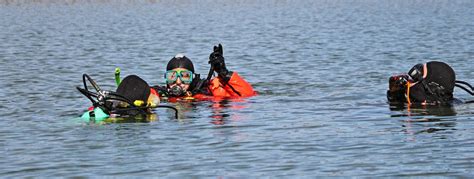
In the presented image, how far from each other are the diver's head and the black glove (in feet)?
1.52

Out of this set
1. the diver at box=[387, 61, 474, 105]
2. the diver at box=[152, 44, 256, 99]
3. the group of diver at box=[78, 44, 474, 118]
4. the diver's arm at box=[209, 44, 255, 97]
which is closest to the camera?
the group of diver at box=[78, 44, 474, 118]

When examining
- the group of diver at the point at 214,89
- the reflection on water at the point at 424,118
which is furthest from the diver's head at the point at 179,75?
the reflection on water at the point at 424,118

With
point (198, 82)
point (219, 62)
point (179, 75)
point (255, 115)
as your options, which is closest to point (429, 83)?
point (255, 115)

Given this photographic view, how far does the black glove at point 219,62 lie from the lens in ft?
51.2

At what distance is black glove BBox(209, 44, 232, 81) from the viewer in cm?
1562

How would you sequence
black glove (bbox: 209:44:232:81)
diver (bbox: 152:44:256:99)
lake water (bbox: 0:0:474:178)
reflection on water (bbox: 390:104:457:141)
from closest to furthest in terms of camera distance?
lake water (bbox: 0:0:474:178), reflection on water (bbox: 390:104:457:141), black glove (bbox: 209:44:232:81), diver (bbox: 152:44:256:99)

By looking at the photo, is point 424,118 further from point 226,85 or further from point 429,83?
point 226,85

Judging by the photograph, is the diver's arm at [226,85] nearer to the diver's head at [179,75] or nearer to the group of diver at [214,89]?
the group of diver at [214,89]

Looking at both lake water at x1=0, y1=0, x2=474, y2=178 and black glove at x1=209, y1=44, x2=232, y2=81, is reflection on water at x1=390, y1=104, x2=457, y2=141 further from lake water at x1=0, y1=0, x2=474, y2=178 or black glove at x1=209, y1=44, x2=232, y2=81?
black glove at x1=209, y1=44, x2=232, y2=81

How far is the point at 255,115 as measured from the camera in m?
14.6

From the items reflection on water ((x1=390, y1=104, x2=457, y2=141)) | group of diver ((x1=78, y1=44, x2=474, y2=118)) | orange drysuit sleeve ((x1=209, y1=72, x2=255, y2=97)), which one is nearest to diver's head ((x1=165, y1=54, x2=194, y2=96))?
group of diver ((x1=78, y1=44, x2=474, y2=118))

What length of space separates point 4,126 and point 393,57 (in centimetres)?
1478

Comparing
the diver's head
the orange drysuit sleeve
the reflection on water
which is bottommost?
the reflection on water

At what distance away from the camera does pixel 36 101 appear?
16.8 meters
